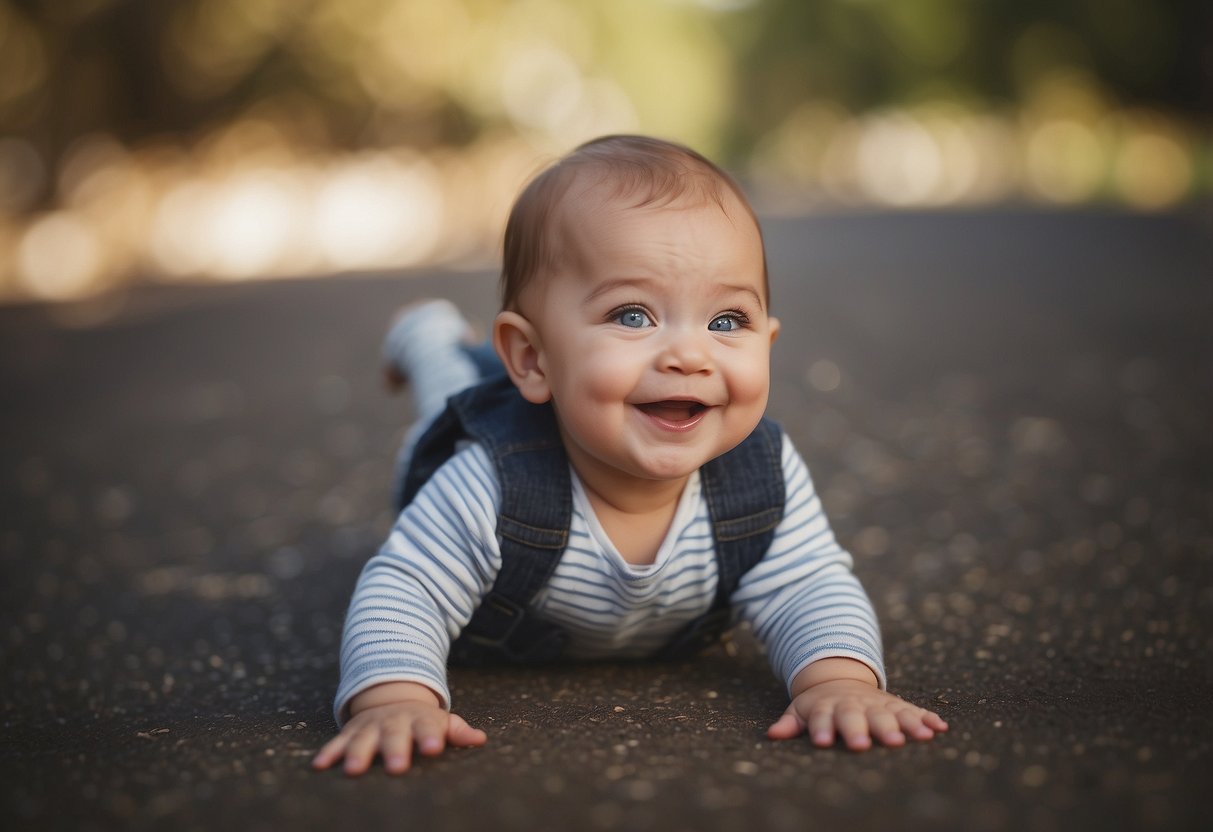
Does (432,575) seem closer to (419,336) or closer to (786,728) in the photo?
(786,728)

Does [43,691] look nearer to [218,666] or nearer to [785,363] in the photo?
[218,666]

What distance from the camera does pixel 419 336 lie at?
2.98 meters

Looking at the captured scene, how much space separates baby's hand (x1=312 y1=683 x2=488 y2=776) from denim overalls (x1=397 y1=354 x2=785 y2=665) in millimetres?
271

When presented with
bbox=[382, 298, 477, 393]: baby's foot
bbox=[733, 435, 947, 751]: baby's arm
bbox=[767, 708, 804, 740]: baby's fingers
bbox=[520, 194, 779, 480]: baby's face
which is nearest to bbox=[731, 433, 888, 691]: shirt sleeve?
bbox=[733, 435, 947, 751]: baby's arm

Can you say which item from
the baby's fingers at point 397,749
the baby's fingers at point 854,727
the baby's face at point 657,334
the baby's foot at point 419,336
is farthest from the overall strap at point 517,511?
the baby's foot at point 419,336

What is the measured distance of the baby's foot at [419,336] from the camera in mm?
2938

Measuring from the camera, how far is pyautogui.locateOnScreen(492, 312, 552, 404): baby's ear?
1.86 metres

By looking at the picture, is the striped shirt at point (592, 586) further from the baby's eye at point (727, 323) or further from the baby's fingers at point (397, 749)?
the baby's eye at point (727, 323)

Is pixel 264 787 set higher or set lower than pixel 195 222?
lower

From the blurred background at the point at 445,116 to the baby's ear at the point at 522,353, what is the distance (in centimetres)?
27

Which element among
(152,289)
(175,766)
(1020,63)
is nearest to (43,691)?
(175,766)

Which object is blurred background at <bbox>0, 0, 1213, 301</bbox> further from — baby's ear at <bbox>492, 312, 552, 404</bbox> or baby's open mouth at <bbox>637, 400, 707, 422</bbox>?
baby's open mouth at <bbox>637, 400, 707, 422</bbox>

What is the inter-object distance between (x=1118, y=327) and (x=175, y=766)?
17.6 ft

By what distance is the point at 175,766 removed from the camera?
1.59m
